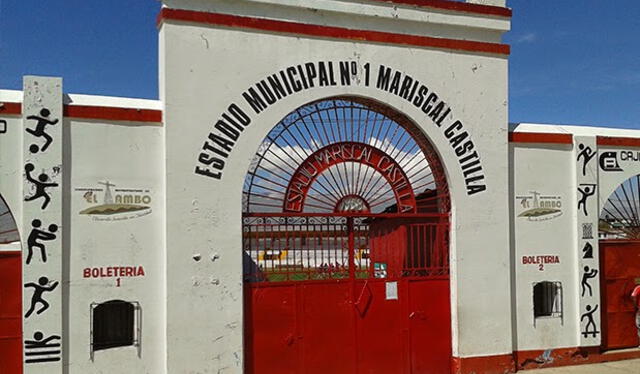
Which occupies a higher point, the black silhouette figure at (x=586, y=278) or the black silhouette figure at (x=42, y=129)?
the black silhouette figure at (x=42, y=129)

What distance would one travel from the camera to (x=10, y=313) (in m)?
7.71

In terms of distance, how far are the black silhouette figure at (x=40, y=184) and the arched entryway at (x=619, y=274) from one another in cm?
883

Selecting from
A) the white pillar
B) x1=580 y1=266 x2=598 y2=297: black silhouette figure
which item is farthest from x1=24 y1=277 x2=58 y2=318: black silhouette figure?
x1=580 y1=266 x2=598 y2=297: black silhouette figure

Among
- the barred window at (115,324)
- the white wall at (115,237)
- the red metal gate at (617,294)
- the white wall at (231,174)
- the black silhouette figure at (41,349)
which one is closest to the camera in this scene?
the black silhouette figure at (41,349)

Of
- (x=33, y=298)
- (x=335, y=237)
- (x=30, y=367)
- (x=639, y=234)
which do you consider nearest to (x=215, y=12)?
(x=335, y=237)

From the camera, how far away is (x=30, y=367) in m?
7.51

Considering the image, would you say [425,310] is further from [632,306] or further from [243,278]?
[632,306]

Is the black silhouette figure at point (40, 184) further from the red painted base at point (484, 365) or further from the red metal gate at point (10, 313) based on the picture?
the red painted base at point (484, 365)

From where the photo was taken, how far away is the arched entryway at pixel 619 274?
11086 millimetres

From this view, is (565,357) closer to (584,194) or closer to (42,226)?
(584,194)

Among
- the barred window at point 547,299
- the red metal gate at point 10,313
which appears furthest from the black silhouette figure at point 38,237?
the barred window at point 547,299

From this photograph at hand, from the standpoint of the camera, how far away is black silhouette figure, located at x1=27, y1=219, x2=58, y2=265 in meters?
7.55

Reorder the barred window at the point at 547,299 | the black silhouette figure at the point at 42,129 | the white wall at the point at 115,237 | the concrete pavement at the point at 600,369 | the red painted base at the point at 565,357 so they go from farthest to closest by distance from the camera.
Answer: the barred window at the point at 547,299
the red painted base at the point at 565,357
the concrete pavement at the point at 600,369
the white wall at the point at 115,237
the black silhouette figure at the point at 42,129

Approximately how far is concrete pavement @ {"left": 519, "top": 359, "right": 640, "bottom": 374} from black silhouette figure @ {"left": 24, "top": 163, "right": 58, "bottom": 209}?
24.4 feet
